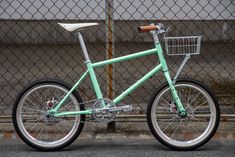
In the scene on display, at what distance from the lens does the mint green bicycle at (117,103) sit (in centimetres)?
436

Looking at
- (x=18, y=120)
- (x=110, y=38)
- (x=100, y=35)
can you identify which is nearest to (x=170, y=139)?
(x=110, y=38)

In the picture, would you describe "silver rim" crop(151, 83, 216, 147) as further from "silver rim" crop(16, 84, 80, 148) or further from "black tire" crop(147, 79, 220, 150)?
"silver rim" crop(16, 84, 80, 148)

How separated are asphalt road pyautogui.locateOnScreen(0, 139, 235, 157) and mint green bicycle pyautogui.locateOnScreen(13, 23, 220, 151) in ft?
0.29

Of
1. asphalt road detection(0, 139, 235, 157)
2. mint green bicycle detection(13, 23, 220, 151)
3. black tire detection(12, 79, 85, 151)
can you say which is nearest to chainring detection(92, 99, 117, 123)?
mint green bicycle detection(13, 23, 220, 151)

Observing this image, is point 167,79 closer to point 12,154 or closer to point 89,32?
point 12,154

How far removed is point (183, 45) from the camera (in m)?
4.27

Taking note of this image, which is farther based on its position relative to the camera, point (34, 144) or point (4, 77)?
point (4, 77)

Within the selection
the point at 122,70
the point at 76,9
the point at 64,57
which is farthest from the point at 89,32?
the point at 122,70

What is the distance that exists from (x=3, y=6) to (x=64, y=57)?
7.13 ft

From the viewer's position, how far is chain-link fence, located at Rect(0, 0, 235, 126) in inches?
322

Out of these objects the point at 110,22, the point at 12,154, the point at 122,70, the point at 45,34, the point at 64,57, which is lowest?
the point at 12,154

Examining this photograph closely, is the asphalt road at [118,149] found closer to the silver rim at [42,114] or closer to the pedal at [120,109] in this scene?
the silver rim at [42,114]

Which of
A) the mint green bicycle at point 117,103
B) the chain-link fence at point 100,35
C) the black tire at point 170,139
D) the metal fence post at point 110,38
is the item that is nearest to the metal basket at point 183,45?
the mint green bicycle at point 117,103

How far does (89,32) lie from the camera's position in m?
10.8
